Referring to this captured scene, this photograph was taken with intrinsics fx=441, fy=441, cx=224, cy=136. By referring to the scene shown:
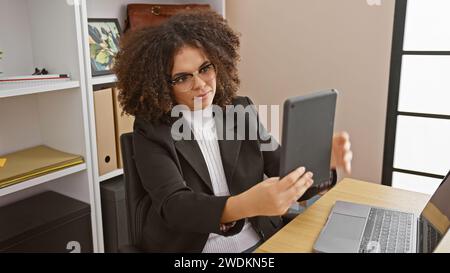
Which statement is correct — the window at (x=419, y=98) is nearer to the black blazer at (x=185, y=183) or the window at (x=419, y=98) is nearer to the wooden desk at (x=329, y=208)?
the wooden desk at (x=329, y=208)

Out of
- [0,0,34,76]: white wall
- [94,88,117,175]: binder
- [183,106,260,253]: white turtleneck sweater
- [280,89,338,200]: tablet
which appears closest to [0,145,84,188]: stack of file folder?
[94,88,117,175]: binder

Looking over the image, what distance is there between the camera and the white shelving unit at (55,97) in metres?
1.71

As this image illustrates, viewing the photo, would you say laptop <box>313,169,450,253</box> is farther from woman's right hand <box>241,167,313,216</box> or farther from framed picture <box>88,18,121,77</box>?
framed picture <box>88,18,121,77</box>

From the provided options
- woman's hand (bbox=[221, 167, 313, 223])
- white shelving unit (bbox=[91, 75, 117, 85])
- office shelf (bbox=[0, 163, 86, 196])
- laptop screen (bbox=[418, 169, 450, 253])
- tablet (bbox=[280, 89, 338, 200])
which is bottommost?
office shelf (bbox=[0, 163, 86, 196])

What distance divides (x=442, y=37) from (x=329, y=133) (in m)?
1.33

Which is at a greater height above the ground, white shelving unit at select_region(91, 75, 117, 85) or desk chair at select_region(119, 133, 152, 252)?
white shelving unit at select_region(91, 75, 117, 85)

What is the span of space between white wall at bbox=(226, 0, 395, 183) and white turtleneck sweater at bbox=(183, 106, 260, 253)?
1.12 m

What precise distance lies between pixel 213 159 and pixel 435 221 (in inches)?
24.5

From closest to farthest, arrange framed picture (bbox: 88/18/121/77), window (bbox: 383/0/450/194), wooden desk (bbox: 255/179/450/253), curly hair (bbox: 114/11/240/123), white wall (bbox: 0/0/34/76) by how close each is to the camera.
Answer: wooden desk (bbox: 255/179/450/253), curly hair (bbox: 114/11/240/123), white wall (bbox: 0/0/34/76), framed picture (bbox: 88/18/121/77), window (bbox: 383/0/450/194)

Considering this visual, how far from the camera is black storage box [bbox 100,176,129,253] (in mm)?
1976

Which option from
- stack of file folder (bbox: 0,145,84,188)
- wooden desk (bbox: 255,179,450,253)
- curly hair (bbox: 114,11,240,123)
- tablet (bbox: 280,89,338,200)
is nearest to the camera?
tablet (bbox: 280,89,338,200)
